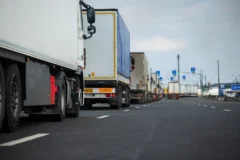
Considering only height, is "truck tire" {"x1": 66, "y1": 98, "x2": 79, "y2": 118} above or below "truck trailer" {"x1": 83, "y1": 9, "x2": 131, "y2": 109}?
below

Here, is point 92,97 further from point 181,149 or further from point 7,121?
point 181,149

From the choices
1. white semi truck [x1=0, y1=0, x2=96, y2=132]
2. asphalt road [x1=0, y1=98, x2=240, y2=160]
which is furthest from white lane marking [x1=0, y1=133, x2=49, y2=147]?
white semi truck [x1=0, y1=0, x2=96, y2=132]

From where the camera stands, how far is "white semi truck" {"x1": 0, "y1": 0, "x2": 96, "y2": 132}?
28.1 ft

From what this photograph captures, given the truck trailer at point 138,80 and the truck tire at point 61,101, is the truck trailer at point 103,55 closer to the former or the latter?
the truck tire at point 61,101

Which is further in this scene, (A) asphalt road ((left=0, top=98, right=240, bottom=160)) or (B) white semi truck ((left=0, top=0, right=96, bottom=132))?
(B) white semi truck ((left=0, top=0, right=96, bottom=132))

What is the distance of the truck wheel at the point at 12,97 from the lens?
8.67 m

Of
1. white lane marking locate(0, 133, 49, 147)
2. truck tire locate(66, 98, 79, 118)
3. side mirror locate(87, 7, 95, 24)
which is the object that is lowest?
white lane marking locate(0, 133, 49, 147)

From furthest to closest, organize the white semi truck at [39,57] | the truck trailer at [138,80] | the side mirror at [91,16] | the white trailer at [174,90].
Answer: the white trailer at [174,90] → the truck trailer at [138,80] → the side mirror at [91,16] → the white semi truck at [39,57]

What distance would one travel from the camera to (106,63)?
74.3 ft

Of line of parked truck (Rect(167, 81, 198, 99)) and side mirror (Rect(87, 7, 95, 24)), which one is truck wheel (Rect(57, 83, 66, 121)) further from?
line of parked truck (Rect(167, 81, 198, 99))

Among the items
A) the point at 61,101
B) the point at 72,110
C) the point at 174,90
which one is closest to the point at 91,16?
→ the point at 72,110

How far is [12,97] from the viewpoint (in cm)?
902

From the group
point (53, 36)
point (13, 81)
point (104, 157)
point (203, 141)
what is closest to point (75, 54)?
point (53, 36)

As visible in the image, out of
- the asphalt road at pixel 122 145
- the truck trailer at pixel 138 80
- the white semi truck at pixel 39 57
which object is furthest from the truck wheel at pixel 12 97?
the truck trailer at pixel 138 80
